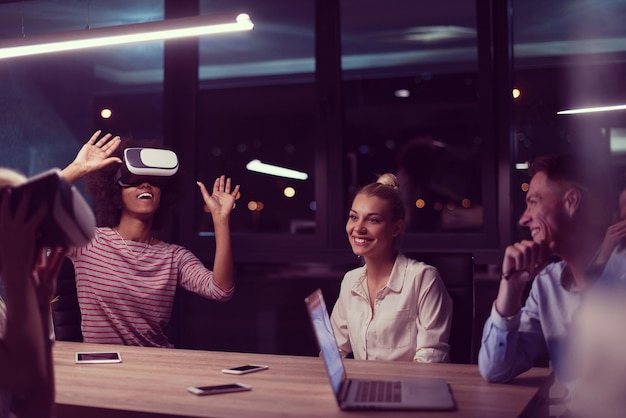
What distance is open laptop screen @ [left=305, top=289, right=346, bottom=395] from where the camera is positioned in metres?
1.80

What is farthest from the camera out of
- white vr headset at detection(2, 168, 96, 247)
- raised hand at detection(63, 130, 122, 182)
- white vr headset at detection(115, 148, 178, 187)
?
white vr headset at detection(115, 148, 178, 187)

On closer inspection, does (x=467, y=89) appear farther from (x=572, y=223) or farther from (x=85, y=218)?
(x=85, y=218)

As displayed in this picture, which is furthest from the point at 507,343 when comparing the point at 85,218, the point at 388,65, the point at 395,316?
the point at 388,65

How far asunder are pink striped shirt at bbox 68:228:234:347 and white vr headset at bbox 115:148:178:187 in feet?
0.86

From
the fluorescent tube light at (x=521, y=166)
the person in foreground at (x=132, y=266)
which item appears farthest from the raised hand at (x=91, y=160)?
the fluorescent tube light at (x=521, y=166)

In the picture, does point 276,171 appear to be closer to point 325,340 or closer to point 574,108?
point 574,108

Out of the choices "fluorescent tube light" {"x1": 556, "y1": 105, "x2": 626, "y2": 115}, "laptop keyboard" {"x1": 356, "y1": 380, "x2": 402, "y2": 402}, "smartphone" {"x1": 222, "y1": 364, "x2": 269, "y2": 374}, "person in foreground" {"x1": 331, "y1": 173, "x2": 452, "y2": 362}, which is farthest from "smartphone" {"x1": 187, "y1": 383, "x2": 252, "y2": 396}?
"fluorescent tube light" {"x1": 556, "y1": 105, "x2": 626, "y2": 115}

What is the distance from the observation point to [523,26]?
19.0 feet

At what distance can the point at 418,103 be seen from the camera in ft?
31.0

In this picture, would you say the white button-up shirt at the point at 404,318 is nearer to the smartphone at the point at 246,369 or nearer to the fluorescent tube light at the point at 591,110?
the smartphone at the point at 246,369

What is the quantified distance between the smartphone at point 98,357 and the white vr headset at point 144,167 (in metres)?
0.94

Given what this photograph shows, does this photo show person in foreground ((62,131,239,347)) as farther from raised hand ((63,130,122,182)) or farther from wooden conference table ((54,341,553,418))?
wooden conference table ((54,341,553,418))

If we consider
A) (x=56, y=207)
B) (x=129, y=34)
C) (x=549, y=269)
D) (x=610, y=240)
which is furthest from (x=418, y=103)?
(x=56, y=207)

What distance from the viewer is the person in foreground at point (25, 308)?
1386 mm
